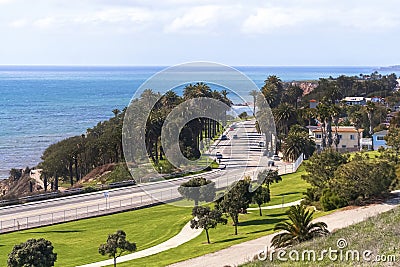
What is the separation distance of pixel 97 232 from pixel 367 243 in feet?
70.8

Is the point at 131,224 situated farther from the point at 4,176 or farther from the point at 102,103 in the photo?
the point at 102,103

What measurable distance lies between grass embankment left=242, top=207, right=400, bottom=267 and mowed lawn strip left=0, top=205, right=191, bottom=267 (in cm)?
1358

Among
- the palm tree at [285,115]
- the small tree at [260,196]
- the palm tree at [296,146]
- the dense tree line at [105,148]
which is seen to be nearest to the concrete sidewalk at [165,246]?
the small tree at [260,196]

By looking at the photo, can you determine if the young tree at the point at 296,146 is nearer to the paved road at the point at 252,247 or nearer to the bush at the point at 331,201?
the bush at the point at 331,201

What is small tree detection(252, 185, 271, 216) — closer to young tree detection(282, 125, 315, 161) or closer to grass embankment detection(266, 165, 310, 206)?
grass embankment detection(266, 165, 310, 206)

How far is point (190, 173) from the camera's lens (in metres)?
54.1

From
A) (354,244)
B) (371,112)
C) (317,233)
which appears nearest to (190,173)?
(317,233)

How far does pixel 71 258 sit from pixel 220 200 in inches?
391

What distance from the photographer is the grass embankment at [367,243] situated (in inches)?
679

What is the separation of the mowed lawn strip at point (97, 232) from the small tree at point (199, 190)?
7.38ft

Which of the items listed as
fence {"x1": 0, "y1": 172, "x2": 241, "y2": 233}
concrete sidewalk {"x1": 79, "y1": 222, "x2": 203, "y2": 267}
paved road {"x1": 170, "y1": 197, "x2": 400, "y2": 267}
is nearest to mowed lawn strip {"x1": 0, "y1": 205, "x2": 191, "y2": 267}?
concrete sidewalk {"x1": 79, "y1": 222, "x2": 203, "y2": 267}

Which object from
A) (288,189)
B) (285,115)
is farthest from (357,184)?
(285,115)

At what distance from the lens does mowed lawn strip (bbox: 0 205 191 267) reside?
3203 centimetres

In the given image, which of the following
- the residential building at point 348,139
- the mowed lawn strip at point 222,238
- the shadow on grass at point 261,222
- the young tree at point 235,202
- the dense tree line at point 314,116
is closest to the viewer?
the mowed lawn strip at point 222,238
